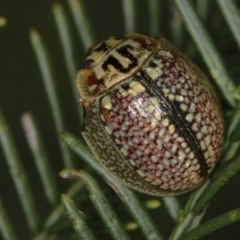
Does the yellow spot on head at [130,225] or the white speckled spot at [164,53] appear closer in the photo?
the yellow spot on head at [130,225]

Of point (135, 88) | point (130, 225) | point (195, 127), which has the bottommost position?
point (130, 225)

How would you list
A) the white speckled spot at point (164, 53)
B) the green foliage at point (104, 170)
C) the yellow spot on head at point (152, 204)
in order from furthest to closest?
the white speckled spot at point (164, 53) < the yellow spot on head at point (152, 204) < the green foliage at point (104, 170)

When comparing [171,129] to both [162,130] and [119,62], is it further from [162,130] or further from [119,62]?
[119,62]

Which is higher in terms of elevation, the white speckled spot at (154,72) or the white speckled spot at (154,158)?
the white speckled spot at (154,72)

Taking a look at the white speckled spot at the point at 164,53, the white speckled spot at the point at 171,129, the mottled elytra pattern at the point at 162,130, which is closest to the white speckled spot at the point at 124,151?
the mottled elytra pattern at the point at 162,130

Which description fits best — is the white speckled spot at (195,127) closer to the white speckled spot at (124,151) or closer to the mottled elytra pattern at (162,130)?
the mottled elytra pattern at (162,130)

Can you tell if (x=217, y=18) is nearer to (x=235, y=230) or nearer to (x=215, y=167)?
(x=215, y=167)

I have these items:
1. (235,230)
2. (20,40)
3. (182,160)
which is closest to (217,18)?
(182,160)

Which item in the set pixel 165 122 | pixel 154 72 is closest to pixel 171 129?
pixel 165 122

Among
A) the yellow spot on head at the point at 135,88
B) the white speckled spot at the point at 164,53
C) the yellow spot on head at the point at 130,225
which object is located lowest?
the yellow spot on head at the point at 130,225

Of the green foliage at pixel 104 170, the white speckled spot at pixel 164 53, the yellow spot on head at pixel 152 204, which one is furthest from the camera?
the white speckled spot at pixel 164 53
